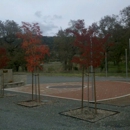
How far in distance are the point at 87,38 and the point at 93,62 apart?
744mm

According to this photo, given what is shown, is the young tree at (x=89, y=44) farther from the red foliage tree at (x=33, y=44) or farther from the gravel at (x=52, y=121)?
the red foliage tree at (x=33, y=44)

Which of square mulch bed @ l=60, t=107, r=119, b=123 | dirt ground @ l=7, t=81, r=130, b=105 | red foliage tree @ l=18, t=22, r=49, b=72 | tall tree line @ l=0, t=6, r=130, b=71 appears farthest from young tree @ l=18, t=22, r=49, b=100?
tall tree line @ l=0, t=6, r=130, b=71

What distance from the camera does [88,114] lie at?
6.55m

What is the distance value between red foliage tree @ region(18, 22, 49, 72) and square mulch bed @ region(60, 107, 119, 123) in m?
3.00

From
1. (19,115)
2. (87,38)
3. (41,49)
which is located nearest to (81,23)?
(87,38)

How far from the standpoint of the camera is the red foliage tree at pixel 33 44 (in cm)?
893

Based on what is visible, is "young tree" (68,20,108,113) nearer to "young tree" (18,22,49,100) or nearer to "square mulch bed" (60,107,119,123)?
"square mulch bed" (60,107,119,123)

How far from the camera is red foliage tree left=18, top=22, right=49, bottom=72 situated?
29.3ft

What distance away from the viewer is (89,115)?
643cm

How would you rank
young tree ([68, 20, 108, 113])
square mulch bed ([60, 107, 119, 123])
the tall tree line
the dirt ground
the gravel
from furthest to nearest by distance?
the tall tree line
the dirt ground
young tree ([68, 20, 108, 113])
square mulch bed ([60, 107, 119, 123])
the gravel

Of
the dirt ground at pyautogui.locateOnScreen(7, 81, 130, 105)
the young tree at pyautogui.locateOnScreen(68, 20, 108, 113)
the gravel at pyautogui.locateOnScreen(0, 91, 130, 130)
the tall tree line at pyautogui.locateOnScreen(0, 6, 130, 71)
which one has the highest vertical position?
the tall tree line at pyautogui.locateOnScreen(0, 6, 130, 71)

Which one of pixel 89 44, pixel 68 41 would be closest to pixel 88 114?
pixel 89 44

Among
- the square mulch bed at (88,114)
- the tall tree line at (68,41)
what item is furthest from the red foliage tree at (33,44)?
the tall tree line at (68,41)

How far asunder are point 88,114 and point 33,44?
12.9 ft
